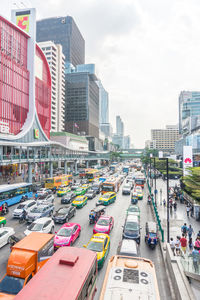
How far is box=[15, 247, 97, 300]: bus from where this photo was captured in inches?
247

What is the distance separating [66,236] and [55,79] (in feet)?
332

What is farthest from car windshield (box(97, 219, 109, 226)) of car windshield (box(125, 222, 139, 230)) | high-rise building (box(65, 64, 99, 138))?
high-rise building (box(65, 64, 99, 138))

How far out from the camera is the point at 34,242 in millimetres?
11750

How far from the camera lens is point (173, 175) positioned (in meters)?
60.8

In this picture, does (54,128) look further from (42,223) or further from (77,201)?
(42,223)

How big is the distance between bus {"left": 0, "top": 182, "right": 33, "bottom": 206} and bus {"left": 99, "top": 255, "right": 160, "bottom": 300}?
2208cm

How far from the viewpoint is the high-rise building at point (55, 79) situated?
10081 cm

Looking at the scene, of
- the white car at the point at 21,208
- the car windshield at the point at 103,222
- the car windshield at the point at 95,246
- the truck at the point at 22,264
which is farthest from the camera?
the white car at the point at 21,208

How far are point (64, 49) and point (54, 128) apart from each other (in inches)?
3370

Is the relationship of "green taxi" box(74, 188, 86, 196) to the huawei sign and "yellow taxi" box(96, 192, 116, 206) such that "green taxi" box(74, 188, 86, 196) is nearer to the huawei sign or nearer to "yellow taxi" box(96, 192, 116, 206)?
"yellow taxi" box(96, 192, 116, 206)

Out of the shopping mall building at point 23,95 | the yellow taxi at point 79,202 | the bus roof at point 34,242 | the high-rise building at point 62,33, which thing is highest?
the high-rise building at point 62,33

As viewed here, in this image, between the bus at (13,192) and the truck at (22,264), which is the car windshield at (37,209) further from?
the truck at (22,264)

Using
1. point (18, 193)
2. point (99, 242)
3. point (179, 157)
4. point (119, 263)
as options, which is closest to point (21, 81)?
point (18, 193)

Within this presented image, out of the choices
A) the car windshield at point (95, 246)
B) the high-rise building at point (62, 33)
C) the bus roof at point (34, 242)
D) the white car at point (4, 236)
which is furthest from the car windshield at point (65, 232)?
the high-rise building at point (62, 33)
